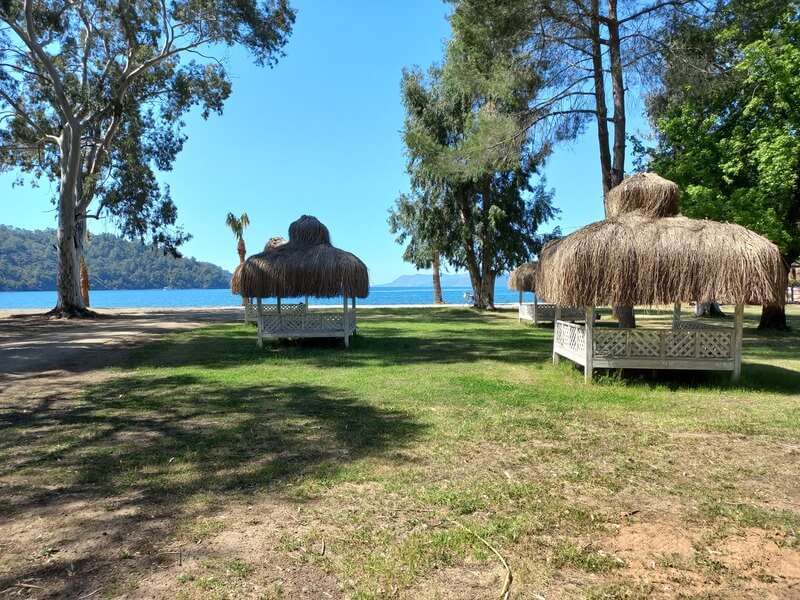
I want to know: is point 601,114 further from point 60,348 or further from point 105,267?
point 105,267

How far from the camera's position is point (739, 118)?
49.2 feet

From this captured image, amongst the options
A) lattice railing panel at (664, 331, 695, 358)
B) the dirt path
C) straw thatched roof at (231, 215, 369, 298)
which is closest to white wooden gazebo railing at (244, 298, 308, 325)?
the dirt path

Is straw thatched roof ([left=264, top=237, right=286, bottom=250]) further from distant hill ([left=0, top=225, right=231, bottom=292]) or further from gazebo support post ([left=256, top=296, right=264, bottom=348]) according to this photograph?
distant hill ([left=0, top=225, right=231, bottom=292])

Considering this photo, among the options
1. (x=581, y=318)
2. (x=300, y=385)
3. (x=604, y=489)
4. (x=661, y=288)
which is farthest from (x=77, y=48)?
(x=604, y=489)

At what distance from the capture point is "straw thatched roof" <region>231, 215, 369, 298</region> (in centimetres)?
1265

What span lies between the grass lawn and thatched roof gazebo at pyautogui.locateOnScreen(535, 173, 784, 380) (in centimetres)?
67

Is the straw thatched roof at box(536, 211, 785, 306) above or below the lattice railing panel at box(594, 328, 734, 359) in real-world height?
above

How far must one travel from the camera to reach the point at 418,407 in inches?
278

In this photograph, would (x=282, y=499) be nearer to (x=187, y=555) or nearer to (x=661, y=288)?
(x=187, y=555)

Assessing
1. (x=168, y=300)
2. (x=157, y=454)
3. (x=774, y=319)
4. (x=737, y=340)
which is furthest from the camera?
(x=168, y=300)

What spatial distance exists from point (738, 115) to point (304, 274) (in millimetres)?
13904

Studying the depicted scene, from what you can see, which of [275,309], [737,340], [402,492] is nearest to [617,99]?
[737,340]

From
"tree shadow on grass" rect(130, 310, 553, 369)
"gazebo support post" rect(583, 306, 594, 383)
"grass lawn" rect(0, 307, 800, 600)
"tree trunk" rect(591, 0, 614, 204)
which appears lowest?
"grass lawn" rect(0, 307, 800, 600)

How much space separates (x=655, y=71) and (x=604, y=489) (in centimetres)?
1210
